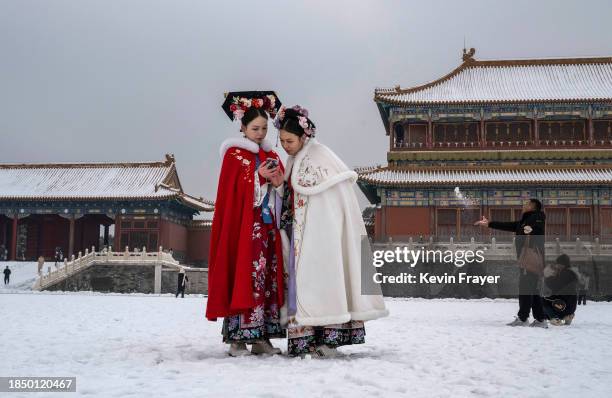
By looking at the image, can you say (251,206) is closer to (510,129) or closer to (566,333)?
(566,333)

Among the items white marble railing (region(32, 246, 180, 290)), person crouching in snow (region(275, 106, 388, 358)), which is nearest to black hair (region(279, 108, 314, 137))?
person crouching in snow (region(275, 106, 388, 358))

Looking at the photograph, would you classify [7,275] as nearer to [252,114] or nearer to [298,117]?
[252,114]

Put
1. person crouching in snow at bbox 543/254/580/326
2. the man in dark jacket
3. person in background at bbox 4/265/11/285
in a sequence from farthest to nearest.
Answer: person in background at bbox 4/265/11/285 → person crouching in snow at bbox 543/254/580/326 → the man in dark jacket

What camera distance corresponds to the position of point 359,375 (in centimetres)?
404

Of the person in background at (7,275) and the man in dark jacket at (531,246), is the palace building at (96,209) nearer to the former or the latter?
the person in background at (7,275)

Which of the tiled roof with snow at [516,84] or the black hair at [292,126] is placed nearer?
the black hair at [292,126]

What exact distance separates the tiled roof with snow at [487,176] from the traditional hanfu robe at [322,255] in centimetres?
2112

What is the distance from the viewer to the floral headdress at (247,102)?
220 inches

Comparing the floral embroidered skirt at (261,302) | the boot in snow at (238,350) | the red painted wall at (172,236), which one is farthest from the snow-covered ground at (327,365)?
the red painted wall at (172,236)

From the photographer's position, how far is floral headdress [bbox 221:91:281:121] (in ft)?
18.3

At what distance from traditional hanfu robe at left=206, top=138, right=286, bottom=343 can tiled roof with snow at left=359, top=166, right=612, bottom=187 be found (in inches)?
832

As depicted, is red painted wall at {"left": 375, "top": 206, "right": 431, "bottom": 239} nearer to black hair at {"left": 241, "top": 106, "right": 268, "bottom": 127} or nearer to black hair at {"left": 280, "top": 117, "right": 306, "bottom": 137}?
black hair at {"left": 241, "top": 106, "right": 268, "bottom": 127}

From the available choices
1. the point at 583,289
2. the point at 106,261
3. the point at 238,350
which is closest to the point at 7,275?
the point at 106,261

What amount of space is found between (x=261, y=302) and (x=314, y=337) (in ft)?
1.64
